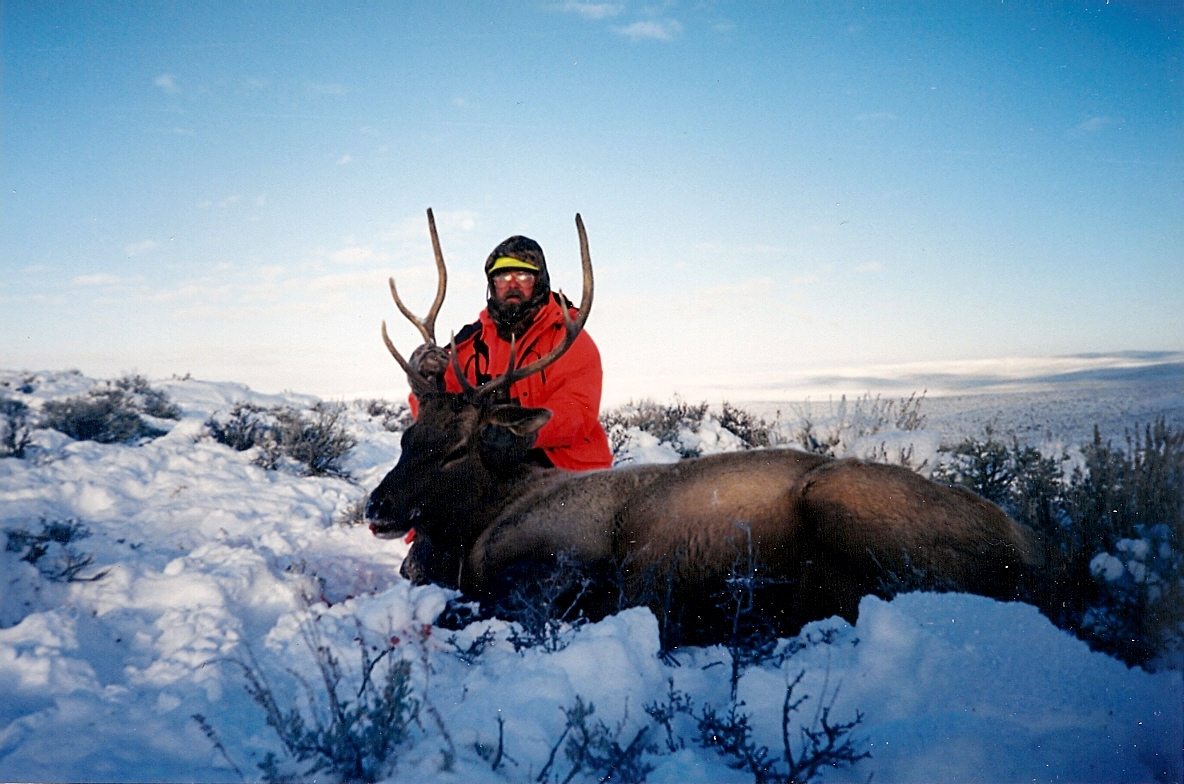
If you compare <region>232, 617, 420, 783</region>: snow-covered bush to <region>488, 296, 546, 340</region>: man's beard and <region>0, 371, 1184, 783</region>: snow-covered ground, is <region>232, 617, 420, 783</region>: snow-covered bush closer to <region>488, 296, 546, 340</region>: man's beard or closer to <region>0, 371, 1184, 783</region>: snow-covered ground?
<region>0, 371, 1184, 783</region>: snow-covered ground

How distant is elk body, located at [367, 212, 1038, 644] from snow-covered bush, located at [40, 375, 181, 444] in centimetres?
599

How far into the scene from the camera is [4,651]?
10.1 ft

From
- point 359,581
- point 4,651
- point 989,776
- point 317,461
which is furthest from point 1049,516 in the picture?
point 317,461

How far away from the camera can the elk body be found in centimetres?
338

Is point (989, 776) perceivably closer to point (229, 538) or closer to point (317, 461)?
point (229, 538)

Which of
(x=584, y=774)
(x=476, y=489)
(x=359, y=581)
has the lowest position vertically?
(x=359, y=581)

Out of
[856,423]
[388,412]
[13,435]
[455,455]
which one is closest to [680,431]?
[856,423]

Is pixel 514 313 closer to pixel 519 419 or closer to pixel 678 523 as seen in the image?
pixel 519 419

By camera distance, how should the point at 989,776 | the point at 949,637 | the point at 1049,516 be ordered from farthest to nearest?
the point at 1049,516 → the point at 949,637 → the point at 989,776

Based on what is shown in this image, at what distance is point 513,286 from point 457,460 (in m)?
2.26

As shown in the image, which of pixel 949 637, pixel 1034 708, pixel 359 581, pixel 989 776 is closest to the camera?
pixel 989 776

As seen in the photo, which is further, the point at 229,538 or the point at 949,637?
the point at 229,538

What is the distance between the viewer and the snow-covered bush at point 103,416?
8.41 m

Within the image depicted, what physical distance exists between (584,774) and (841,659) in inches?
46.9
